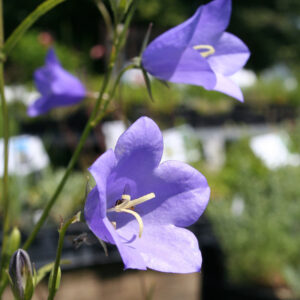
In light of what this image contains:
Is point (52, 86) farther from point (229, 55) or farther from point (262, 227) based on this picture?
point (262, 227)

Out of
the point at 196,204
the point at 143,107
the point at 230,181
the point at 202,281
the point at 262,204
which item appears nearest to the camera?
the point at 196,204

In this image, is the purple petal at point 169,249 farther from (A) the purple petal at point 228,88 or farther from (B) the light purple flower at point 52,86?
(B) the light purple flower at point 52,86

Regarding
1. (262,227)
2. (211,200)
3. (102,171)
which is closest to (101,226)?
(102,171)

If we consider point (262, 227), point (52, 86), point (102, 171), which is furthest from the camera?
point (262, 227)

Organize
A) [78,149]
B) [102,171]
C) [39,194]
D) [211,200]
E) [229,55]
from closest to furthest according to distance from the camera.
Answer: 1. [102,171]
2. [78,149]
3. [229,55]
4. [211,200]
5. [39,194]

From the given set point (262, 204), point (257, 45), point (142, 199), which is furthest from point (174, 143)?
point (257, 45)

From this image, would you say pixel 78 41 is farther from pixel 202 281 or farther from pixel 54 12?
pixel 202 281
